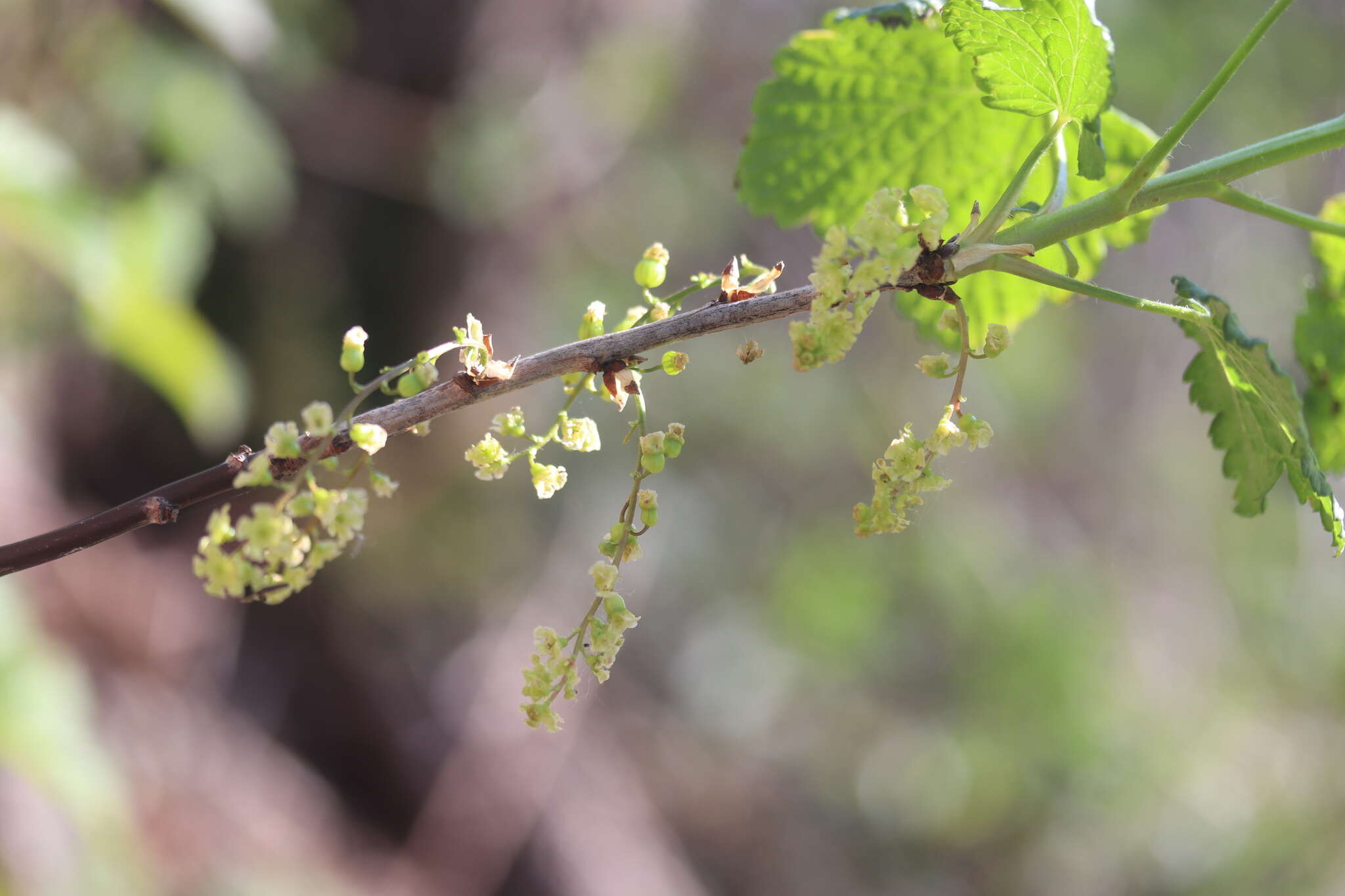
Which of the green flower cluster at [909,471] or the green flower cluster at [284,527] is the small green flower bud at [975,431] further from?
the green flower cluster at [284,527]

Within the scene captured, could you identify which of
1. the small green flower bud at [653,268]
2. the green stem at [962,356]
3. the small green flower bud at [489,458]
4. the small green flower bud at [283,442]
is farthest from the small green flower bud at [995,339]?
the small green flower bud at [283,442]

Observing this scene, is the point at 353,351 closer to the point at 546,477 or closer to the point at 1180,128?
the point at 546,477

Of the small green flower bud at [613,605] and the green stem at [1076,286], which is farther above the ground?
the green stem at [1076,286]

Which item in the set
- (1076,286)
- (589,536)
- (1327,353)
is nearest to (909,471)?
(1076,286)

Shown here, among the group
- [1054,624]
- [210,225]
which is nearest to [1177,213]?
Result: [1054,624]

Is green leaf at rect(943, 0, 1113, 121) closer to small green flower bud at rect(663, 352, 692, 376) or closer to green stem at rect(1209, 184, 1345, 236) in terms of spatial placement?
green stem at rect(1209, 184, 1345, 236)

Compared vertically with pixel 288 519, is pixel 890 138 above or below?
above
